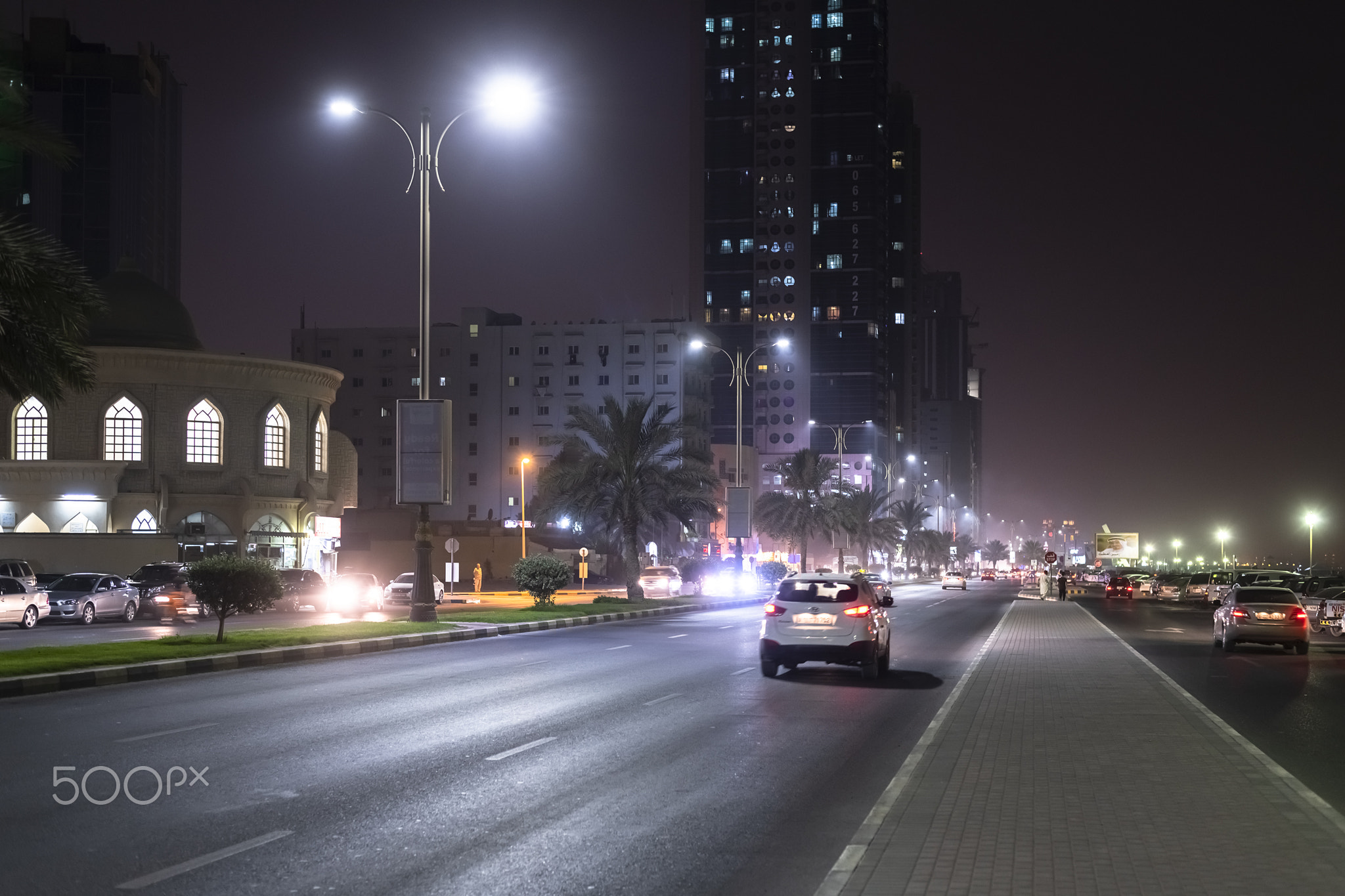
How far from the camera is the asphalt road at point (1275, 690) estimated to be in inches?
478

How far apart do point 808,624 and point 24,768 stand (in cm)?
1169

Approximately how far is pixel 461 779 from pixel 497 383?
125901 millimetres

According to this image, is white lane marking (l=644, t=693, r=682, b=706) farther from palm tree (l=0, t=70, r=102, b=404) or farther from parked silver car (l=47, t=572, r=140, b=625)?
parked silver car (l=47, t=572, r=140, b=625)

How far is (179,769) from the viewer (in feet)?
35.0

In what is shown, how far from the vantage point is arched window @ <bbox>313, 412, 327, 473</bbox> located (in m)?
76.9

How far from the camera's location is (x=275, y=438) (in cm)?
7300

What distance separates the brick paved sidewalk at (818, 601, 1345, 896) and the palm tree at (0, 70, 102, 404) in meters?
14.5

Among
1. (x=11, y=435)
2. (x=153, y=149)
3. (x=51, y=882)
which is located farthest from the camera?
(x=153, y=149)

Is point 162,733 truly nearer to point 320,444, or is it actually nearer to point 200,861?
point 200,861

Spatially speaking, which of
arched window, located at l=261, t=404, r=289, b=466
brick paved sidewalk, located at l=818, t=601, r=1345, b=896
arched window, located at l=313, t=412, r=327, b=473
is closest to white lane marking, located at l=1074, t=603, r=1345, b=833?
brick paved sidewalk, located at l=818, t=601, r=1345, b=896

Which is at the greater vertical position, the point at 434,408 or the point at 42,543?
the point at 434,408

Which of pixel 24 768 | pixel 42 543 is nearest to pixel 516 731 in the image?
pixel 24 768

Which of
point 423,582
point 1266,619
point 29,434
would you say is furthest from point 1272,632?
point 29,434

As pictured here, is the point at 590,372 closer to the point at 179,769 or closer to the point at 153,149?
the point at 153,149
